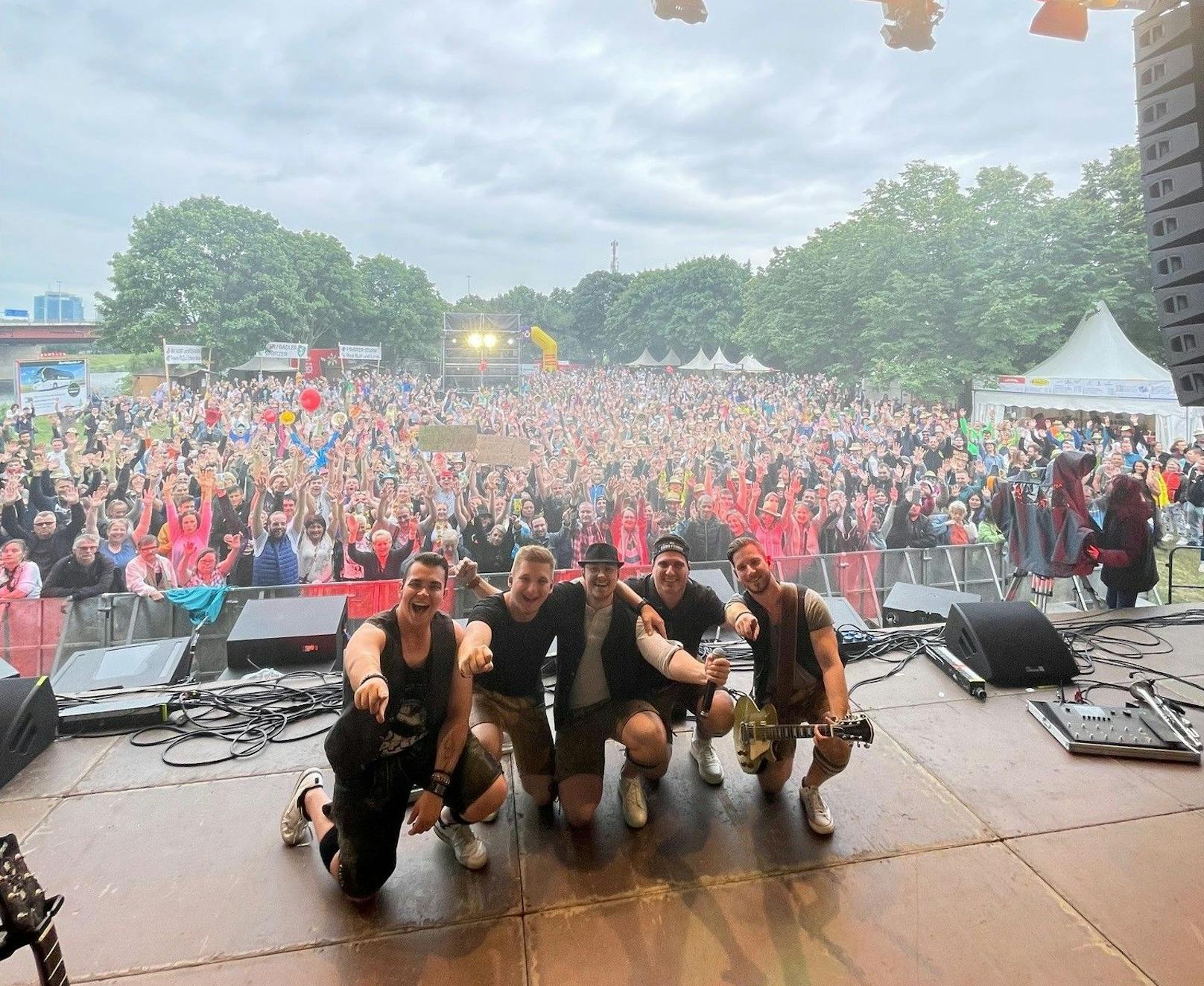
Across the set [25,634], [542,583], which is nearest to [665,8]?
[542,583]

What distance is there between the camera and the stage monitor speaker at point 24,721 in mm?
2590

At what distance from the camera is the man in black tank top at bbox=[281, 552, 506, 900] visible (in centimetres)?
183

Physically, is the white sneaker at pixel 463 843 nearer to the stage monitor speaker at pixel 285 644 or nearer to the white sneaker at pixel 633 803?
the white sneaker at pixel 633 803

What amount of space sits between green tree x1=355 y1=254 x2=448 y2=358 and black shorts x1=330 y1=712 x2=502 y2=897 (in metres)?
9.52

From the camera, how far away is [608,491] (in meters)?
7.80

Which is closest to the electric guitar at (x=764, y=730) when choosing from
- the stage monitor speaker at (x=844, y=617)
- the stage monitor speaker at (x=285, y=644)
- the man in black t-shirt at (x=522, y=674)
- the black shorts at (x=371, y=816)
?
the man in black t-shirt at (x=522, y=674)

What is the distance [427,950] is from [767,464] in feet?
26.1

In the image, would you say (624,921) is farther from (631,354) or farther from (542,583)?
(631,354)

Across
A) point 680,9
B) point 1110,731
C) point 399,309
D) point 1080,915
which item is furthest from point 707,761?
point 399,309

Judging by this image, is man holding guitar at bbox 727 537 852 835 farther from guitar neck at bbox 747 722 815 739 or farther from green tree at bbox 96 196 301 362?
green tree at bbox 96 196 301 362

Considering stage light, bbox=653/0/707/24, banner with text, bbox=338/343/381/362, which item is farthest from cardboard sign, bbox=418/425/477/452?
stage light, bbox=653/0/707/24

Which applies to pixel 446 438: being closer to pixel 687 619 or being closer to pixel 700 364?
pixel 700 364

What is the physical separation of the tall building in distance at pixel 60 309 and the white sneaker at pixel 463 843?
996 cm

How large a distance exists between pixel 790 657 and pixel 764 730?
0.96ft
